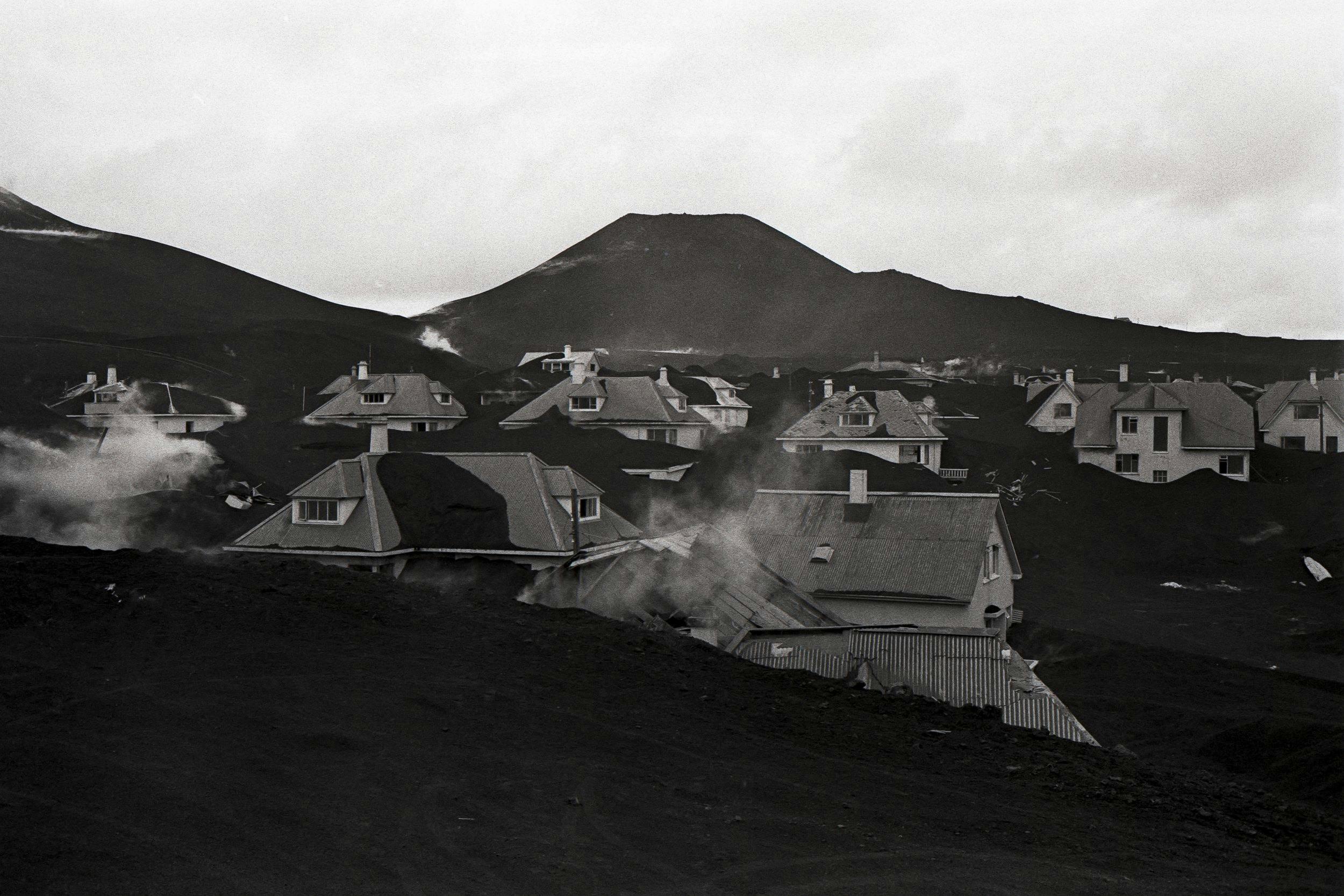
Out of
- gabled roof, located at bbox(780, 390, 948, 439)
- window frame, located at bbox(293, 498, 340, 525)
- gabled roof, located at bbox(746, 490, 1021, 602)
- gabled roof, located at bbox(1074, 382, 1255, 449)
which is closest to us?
window frame, located at bbox(293, 498, 340, 525)

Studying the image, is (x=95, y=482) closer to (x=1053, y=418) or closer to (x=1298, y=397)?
(x=1053, y=418)

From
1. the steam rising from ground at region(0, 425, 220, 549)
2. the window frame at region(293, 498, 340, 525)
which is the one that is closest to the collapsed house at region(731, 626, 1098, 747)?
the window frame at region(293, 498, 340, 525)

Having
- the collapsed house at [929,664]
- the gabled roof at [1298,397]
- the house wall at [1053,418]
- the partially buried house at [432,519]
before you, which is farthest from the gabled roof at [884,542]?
the house wall at [1053,418]

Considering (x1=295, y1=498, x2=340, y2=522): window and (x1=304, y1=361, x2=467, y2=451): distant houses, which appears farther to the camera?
(x1=304, y1=361, x2=467, y2=451): distant houses

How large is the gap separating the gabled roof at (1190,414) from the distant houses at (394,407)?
36390mm

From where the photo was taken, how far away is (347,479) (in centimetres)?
3022

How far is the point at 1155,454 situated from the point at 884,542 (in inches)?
1378

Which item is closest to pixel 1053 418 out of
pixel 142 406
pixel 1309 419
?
pixel 1309 419

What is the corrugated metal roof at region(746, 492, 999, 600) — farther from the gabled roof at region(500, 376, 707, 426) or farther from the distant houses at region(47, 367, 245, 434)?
the distant houses at region(47, 367, 245, 434)

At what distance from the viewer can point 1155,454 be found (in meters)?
61.8

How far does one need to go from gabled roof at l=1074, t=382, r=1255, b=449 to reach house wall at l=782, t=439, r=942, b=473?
29.5ft

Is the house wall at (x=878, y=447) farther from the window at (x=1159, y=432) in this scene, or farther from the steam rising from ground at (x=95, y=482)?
the steam rising from ground at (x=95, y=482)

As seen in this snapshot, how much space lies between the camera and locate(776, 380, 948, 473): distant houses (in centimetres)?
5800

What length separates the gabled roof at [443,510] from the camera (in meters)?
29.5
